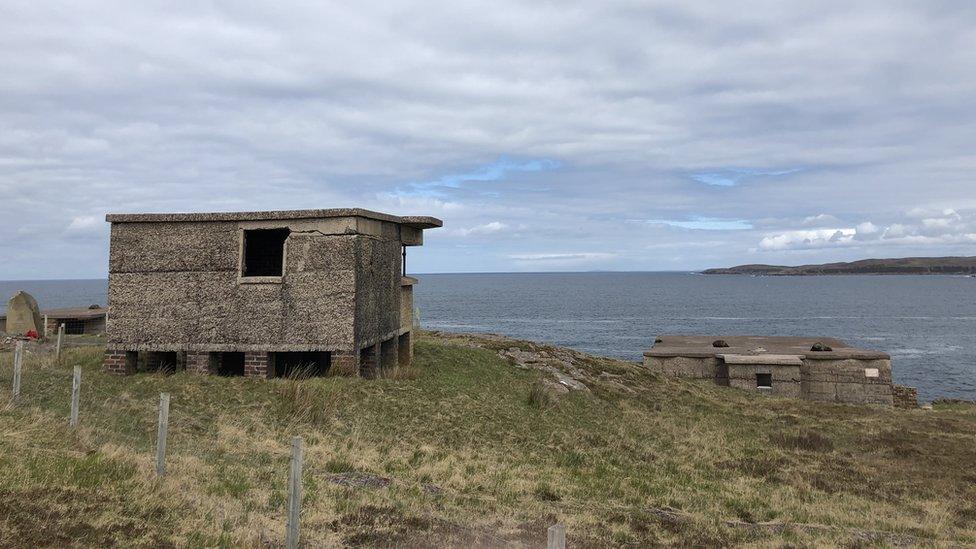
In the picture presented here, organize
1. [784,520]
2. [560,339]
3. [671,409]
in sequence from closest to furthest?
[784,520] < [671,409] < [560,339]

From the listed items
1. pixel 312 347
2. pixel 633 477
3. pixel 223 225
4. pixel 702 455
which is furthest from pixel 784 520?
pixel 223 225

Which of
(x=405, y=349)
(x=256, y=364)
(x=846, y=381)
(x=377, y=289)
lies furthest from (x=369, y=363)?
(x=846, y=381)

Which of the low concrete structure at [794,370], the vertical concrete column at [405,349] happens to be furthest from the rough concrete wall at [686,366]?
the vertical concrete column at [405,349]

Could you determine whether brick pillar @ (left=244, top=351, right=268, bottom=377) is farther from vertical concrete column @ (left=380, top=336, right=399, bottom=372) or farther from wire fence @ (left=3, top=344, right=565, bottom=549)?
vertical concrete column @ (left=380, top=336, right=399, bottom=372)

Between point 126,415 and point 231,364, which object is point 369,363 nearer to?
point 231,364

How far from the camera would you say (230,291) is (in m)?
15.6

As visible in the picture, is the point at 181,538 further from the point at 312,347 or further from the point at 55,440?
the point at 312,347

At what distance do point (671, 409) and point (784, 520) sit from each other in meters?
11.5

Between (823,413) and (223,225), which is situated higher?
(223,225)

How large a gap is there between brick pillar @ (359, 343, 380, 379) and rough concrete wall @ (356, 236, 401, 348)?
1.19 ft

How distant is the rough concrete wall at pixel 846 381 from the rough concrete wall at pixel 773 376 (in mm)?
1041

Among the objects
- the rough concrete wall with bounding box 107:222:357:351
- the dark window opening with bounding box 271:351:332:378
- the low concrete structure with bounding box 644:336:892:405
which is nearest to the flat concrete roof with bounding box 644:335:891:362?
the low concrete structure with bounding box 644:336:892:405

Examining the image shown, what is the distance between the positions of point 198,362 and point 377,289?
460cm

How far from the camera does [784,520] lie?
10.0m
